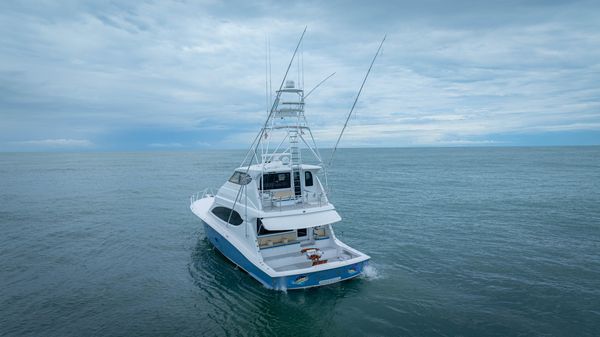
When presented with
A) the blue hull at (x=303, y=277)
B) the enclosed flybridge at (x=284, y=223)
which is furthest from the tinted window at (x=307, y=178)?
the blue hull at (x=303, y=277)

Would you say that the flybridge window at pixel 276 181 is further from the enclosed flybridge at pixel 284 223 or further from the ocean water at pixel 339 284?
the ocean water at pixel 339 284

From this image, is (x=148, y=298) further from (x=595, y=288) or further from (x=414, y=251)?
(x=595, y=288)

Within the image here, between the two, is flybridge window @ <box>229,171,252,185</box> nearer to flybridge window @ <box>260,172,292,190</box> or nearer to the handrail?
flybridge window @ <box>260,172,292,190</box>

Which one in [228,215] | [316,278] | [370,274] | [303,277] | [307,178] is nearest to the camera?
[303,277]

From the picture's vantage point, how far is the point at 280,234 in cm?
1503

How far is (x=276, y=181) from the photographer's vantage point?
1585 centimetres

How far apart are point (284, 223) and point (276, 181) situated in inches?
106

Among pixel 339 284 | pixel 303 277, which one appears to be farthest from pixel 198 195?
pixel 303 277

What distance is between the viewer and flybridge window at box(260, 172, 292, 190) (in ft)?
51.4

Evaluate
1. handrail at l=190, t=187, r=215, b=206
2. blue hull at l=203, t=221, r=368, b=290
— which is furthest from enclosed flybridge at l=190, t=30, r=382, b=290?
handrail at l=190, t=187, r=215, b=206

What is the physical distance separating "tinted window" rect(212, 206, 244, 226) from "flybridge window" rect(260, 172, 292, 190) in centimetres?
180

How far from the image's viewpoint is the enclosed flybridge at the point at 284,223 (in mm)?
13328

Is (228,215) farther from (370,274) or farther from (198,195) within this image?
(198,195)

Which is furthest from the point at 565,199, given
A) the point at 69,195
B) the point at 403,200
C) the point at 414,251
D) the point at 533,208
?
the point at 69,195
